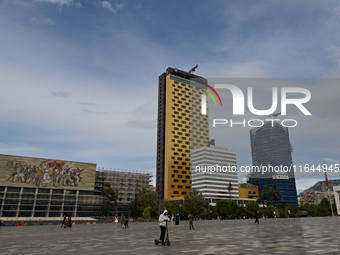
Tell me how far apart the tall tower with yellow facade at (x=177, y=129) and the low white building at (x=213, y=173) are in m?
5.70

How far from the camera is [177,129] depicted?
139500 mm

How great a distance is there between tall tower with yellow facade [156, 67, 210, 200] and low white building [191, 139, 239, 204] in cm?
570

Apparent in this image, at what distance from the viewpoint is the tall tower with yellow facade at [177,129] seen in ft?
427

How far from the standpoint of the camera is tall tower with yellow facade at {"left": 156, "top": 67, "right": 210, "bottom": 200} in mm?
130250

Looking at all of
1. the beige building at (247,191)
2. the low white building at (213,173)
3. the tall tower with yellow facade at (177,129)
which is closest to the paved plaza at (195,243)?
the tall tower with yellow facade at (177,129)

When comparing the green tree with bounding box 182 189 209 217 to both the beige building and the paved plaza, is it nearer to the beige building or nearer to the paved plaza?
the paved plaza

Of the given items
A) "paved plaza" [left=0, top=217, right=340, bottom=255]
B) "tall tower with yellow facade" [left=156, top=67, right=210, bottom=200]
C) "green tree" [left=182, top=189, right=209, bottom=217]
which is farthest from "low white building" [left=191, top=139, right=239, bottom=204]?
"paved plaza" [left=0, top=217, right=340, bottom=255]

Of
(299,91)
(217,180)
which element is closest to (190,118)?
(217,180)

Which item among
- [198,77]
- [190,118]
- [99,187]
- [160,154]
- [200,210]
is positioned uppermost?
[198,77]

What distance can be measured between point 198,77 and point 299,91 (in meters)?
133

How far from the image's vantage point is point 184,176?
13400 cm

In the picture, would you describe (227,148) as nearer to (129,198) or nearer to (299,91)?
(129,198)

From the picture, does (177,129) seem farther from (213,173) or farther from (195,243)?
(195,243)

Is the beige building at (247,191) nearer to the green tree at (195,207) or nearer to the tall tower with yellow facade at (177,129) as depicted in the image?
the tall tower with yellow facade at (177,129)
